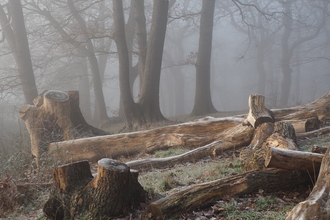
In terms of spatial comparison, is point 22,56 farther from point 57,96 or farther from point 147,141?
point 147,141

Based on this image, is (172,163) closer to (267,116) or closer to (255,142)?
(255,142)

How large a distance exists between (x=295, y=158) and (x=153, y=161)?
349cm

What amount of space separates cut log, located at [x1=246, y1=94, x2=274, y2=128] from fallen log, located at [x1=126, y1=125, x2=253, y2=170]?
28 centimetres

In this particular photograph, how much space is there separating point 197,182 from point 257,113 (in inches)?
123

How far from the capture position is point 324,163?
3.70 meters

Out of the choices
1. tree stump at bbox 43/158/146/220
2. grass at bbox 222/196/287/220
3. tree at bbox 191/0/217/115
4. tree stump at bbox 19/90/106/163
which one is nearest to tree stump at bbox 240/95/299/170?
grass at bbox 222/196/287/220

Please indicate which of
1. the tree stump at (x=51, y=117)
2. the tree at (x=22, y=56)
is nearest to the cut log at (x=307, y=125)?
the tree stump at (x=51, y=117)

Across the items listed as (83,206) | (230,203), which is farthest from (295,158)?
(83,206)

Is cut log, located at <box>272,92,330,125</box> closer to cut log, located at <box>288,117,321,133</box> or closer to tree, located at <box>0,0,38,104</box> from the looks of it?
cut log, located at <box>288,117,321,133</box>

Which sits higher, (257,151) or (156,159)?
(257,151)

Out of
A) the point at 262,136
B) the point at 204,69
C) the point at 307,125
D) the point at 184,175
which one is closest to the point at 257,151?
the point at 184,175

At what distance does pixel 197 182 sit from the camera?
17.9ft

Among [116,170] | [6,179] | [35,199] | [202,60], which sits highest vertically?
[202,60]

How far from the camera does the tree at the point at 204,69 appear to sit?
17219 mm
